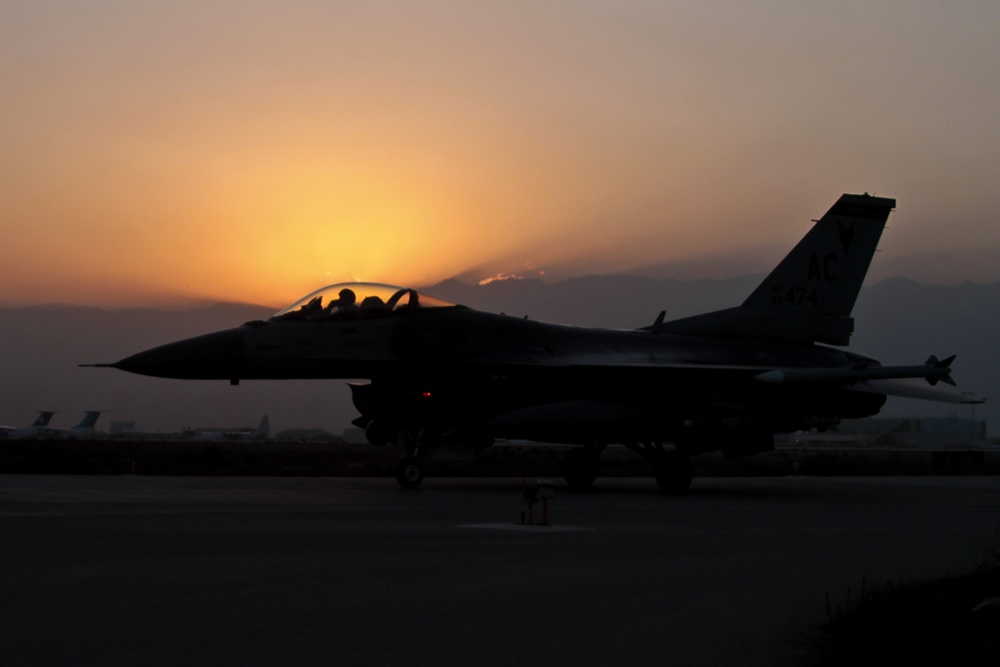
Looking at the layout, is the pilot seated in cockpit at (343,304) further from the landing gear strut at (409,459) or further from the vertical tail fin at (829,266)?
the vertical tail fin at (829,266)

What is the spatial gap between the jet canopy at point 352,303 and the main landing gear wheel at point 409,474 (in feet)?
8.21

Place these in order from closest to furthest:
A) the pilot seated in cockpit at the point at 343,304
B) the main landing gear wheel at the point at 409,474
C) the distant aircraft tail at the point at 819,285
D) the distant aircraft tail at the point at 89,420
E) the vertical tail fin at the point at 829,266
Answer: the main landing gear wheel at the point at 409,474
the pilot seated in cockpit at the point at 343,304
the distant aircraft tail at the point at 819,285
the vertical tail fin at the point at 829,266
the distant aircraft tail at the point at 89,420

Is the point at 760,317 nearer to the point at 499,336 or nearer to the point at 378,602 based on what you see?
the point at 499,336

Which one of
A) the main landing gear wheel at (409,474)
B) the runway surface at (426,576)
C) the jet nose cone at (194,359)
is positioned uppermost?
the jet nose cone at (194,359)

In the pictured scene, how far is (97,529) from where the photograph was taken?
10883 millimetres

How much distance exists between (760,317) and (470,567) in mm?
16119

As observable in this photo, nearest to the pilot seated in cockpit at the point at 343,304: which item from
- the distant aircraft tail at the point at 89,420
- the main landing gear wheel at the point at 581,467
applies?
the main landing gear wheel at the point at 581,467

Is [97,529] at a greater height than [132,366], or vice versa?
[132,366]

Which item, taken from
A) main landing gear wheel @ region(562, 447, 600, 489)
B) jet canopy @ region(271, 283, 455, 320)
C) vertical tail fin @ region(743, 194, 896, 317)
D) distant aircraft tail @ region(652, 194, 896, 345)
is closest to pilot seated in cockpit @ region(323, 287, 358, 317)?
jet canopy @ region(271, 283, 455, 320)

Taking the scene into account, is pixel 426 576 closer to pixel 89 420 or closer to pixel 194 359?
pixel 194 359

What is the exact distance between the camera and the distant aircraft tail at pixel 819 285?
23891 mm

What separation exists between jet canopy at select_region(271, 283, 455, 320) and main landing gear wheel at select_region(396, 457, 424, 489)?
2.50 m

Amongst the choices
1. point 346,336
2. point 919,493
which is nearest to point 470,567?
point 346,336

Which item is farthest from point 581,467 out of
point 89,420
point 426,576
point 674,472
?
point 89,420
